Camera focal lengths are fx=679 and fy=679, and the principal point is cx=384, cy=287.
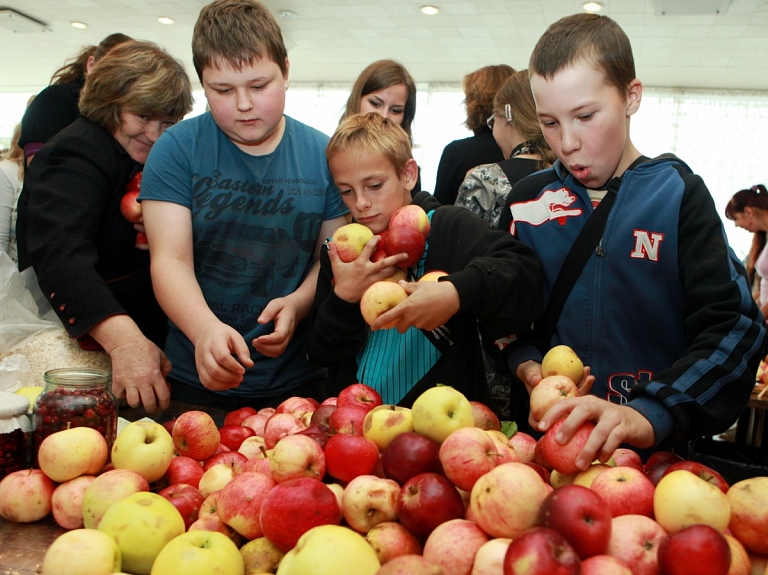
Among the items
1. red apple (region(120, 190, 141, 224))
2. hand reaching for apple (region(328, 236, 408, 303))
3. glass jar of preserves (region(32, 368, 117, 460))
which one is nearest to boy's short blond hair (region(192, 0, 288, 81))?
red apple (region(120, 190, 141, 224))

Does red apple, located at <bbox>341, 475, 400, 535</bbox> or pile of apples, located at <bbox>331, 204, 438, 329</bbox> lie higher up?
pile of apples, located at <bbox>331, 204, 438, 329</bbox>

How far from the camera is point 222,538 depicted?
99 centimetres

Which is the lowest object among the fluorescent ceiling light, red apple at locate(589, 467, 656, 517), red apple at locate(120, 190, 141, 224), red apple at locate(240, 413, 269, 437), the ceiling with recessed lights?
red apple at locate(240, 413, 269, 437)

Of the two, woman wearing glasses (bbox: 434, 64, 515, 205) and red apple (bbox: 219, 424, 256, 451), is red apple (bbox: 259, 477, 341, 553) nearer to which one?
red apple (bbox: 219, 424, 256, 451)

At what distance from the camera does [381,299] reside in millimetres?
1473

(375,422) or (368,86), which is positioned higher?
(368,86)

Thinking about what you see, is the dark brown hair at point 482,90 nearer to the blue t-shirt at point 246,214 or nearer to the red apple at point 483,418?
the blue t-shirt at point 246,214

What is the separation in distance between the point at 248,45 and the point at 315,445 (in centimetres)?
108

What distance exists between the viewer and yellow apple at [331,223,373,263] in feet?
5.42

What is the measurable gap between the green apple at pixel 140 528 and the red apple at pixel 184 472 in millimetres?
269

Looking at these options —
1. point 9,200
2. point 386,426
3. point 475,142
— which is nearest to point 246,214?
point 386,426

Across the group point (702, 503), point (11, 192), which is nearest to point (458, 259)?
point (702, 503)

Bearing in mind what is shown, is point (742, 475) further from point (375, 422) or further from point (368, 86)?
point (375, 422)

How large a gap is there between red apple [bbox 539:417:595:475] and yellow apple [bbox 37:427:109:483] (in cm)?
84
